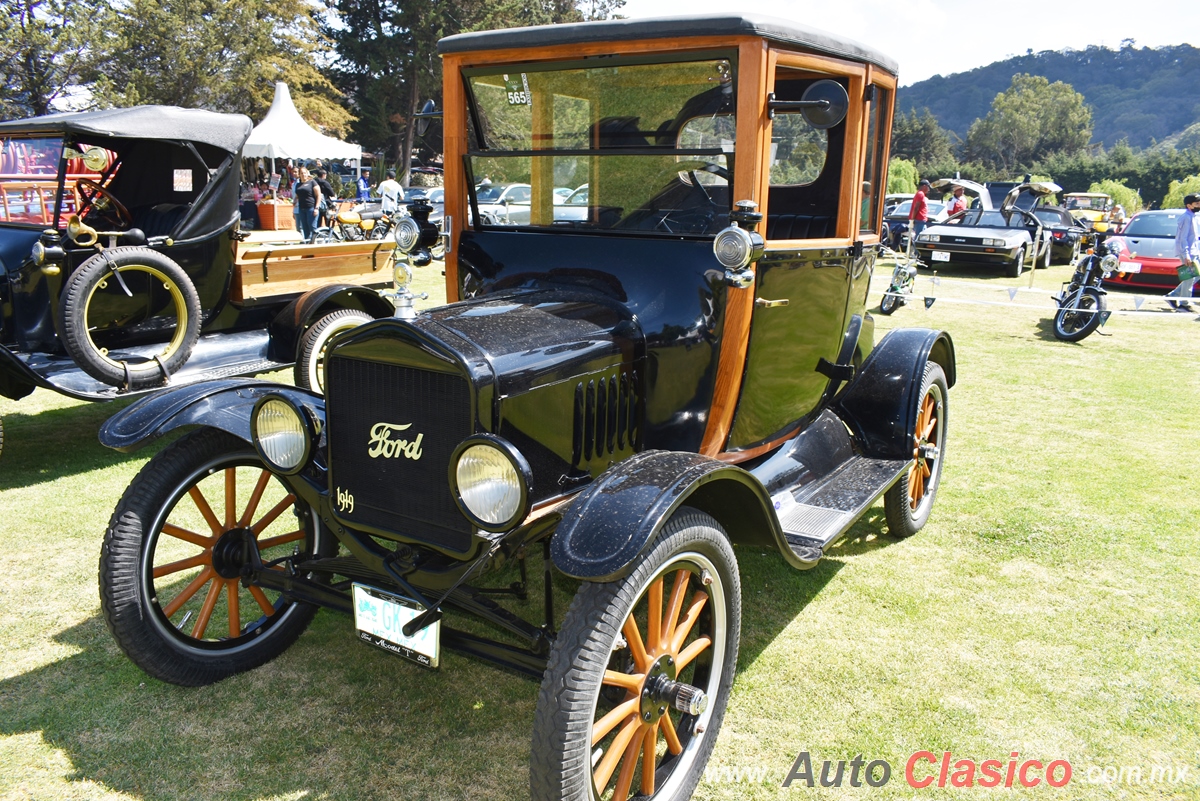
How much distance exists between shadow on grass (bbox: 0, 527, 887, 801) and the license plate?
16.9 inches

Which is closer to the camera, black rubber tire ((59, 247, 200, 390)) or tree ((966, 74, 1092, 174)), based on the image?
black rubber tire ((59, 247, 200, 390))

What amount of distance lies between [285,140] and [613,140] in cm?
1945

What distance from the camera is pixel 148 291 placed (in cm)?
546

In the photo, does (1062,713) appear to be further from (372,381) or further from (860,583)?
(372,381)

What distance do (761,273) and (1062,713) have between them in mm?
1785

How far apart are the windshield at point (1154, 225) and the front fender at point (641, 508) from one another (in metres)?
15.0

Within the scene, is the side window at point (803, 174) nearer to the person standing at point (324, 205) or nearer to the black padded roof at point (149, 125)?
the black padded roof at point (149, 125)

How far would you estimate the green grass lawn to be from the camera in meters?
2.47

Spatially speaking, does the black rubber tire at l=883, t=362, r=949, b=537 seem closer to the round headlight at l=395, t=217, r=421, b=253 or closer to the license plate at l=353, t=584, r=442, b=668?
the round headlight at l=395, t=217, r=421, b=253

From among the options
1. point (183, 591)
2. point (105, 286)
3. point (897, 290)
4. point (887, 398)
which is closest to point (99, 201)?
point (105, 286)

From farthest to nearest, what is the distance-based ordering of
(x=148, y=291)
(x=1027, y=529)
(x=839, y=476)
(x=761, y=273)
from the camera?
(x=148, y=291) → (x=1027, y=529) → (x=839, y=476) → (x=761, y=273)

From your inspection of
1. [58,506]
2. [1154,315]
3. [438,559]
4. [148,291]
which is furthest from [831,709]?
[1154,315]

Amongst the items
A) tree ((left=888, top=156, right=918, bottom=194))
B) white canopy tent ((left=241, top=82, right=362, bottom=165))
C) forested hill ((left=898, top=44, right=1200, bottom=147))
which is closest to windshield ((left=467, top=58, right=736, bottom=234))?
white canopy tent ((left=241, top=82, right=362, bottom=165))

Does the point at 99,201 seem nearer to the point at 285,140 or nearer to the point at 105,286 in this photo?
the point at 105,286
